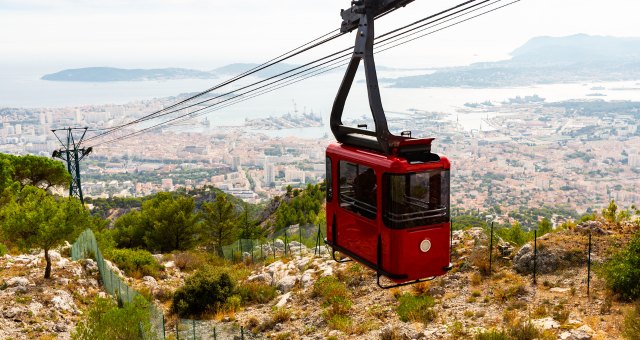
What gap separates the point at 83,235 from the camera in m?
20.3

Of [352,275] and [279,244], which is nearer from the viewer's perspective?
[352,275]

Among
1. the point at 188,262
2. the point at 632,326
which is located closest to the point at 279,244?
the point at 188,262

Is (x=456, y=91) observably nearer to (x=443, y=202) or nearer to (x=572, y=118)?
(x=572, y=118)

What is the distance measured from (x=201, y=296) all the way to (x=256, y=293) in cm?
183

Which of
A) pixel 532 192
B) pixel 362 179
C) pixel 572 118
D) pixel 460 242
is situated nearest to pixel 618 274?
pixel 460 242

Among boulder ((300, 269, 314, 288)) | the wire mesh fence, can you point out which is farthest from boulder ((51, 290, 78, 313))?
the wire mesh fence

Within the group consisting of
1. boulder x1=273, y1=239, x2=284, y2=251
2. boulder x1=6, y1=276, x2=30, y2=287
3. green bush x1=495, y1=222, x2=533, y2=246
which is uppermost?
green bush x1=495, y1=222, x2=533, y2=246

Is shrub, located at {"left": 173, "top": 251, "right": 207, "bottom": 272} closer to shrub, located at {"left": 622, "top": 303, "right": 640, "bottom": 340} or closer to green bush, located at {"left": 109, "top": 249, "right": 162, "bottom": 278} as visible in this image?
green bush, located at {"left": 109, "top": 249, "right": 162, "bottom": 278}

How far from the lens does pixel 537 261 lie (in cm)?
1498

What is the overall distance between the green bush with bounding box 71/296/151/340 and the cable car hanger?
6.27 m

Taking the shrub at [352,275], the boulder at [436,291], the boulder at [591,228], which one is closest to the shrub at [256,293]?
the shrub at [352,275]

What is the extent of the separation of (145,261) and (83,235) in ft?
10.2

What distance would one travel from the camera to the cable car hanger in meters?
8.93

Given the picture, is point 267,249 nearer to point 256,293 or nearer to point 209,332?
point 256,293
